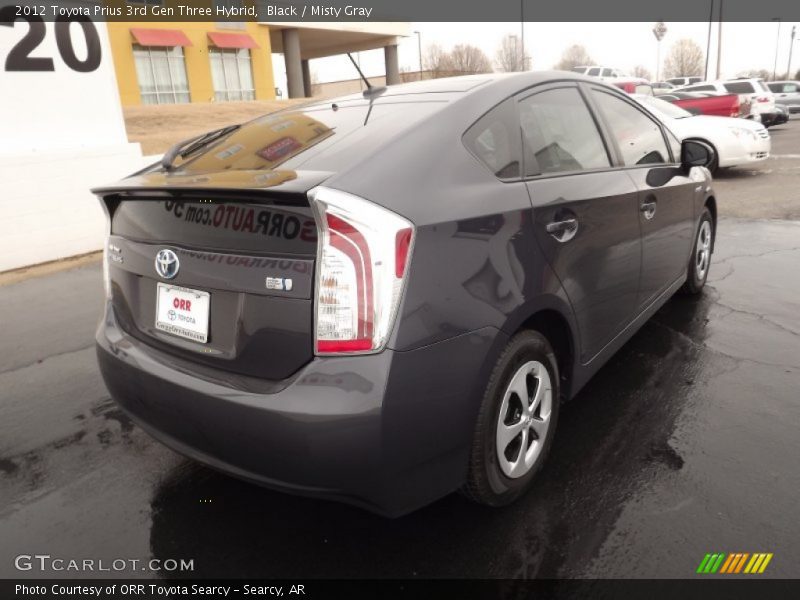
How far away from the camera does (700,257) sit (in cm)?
478

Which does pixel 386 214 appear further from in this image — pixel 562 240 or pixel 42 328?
pixel 42 328

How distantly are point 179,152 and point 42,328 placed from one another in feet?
10.3

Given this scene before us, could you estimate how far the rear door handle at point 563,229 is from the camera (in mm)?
2451

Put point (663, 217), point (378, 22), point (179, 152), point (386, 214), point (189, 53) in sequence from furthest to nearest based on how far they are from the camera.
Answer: point (378, 22) → point (189, 53) → point (663, 217) → point (179, 152) → point (386, 214)

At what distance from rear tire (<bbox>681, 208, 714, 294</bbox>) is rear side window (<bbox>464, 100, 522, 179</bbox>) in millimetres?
2549

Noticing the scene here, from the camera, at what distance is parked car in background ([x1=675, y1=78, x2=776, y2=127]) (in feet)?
63.8

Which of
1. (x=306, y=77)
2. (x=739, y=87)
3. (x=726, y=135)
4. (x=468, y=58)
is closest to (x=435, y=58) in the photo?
(x=468, y=58)

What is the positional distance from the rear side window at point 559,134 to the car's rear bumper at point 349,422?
97 cm

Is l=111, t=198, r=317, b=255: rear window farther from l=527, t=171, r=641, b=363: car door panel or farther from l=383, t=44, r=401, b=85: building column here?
l=383, t=44, r=401, b=85: building column

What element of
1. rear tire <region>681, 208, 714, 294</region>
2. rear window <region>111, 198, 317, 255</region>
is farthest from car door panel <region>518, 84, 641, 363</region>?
rear tire <region>681, 208, 714, 294</region>

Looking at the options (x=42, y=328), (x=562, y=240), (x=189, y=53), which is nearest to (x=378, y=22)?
(x=189, y=53)

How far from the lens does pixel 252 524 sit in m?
2.45

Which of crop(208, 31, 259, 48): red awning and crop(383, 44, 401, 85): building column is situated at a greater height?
crop(208, 31, 259, 48): red awning

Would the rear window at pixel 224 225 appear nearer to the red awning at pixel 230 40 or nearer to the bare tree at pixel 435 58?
the red awning at pixel 230 40
